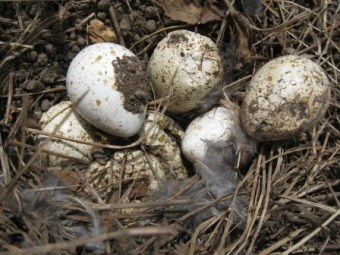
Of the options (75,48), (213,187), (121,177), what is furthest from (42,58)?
(213,187)

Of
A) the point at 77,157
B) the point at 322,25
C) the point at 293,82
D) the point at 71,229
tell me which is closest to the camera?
the point at 71,229

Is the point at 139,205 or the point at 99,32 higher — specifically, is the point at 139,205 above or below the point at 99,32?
below

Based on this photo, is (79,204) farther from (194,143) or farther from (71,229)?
(194,143)

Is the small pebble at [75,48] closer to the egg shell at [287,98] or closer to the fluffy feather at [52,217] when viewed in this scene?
the fluffy feather at [52,217]

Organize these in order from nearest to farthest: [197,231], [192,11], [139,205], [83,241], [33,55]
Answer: [83,241] → [139,205] → [197,231] → [33,55] → [192,11]

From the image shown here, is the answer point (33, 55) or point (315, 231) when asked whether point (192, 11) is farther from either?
point (315, 231)

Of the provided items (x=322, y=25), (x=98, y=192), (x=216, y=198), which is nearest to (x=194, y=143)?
(x=216, y=198)

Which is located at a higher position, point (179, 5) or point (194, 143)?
point (179, 5)
